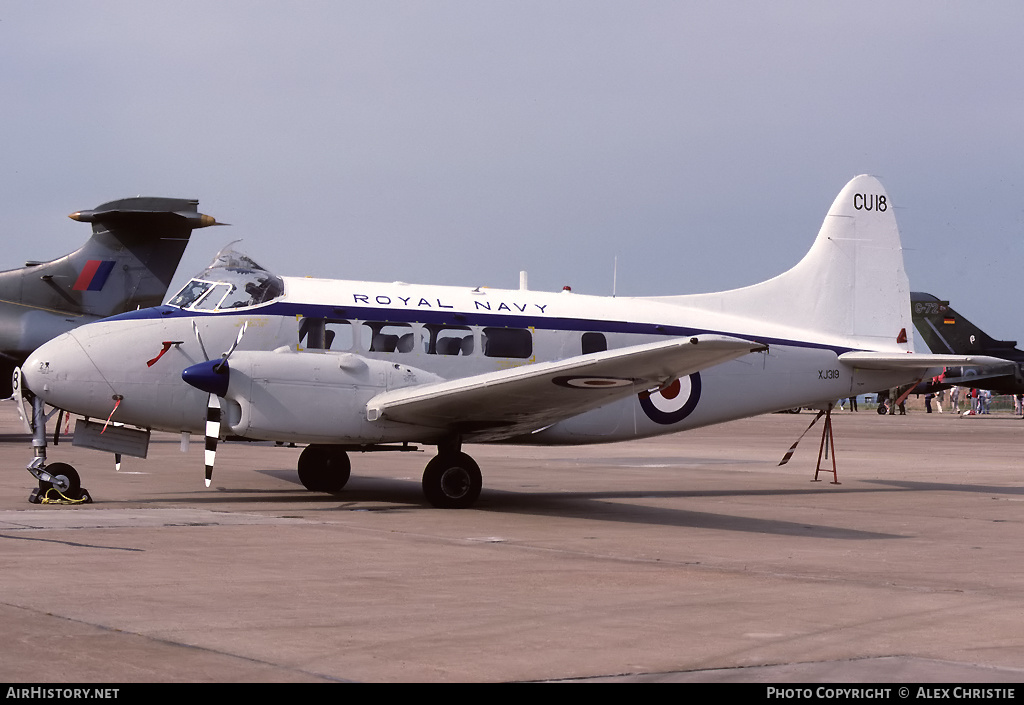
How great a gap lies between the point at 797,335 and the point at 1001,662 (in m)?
13.6

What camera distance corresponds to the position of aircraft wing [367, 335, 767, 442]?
1381 centimetres

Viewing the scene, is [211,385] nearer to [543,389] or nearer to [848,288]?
[543,389]

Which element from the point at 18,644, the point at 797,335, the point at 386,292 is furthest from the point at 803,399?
the point at 18,644

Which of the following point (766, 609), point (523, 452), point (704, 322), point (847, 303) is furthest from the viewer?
point (523, 452)

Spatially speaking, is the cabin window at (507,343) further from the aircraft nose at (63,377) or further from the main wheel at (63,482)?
the main wheel at (63,482)

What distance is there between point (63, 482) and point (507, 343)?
657 cm

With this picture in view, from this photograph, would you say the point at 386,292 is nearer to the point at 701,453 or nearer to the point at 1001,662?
the point at 1001,662

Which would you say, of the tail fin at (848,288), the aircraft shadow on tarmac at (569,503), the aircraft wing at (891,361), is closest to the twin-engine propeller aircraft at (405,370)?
the aircraft wing at (891,361)

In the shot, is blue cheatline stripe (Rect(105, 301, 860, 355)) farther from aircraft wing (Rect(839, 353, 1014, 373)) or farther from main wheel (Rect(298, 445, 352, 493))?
main wheel (Rect(298, 445, 352, 493))

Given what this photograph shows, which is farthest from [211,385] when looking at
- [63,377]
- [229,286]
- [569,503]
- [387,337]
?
[569,503]

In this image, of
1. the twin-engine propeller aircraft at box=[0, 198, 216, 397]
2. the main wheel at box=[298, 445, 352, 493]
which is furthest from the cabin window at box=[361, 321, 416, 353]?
the twin-engine propeller aircraft at box=[0, 198, 216, 397]

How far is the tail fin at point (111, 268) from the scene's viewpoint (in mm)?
27797

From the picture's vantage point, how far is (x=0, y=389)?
29.4 metres

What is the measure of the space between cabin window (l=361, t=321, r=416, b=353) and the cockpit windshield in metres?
1.37
